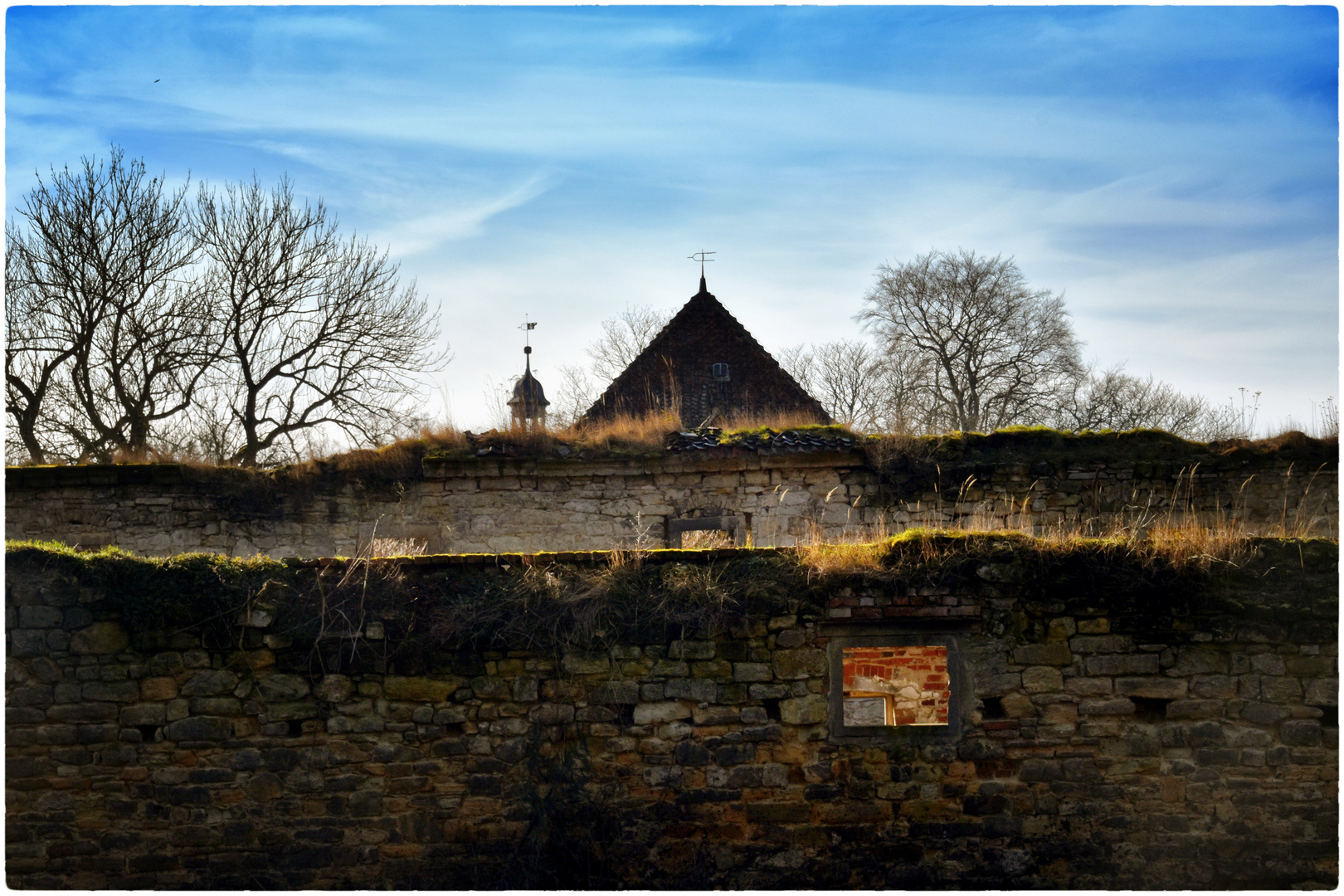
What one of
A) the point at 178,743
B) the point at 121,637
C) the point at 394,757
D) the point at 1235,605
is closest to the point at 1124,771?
the point at 1235,605

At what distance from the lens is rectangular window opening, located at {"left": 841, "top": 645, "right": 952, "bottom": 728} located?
6.49 m

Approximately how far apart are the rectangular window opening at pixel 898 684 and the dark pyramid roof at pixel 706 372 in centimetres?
656

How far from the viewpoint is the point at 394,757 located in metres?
5.84

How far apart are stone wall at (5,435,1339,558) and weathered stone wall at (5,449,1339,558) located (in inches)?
0.6

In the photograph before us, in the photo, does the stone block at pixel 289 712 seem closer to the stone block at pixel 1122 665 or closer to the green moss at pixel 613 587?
→ the green moss at pixel 613 587

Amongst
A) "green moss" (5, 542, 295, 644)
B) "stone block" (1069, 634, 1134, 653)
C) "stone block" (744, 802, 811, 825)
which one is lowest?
"stone block" (744, 802, 811, 825)

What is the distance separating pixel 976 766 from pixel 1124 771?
0.94 m

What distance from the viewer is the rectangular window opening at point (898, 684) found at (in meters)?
6.49

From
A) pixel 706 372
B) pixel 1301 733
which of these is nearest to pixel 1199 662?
pixel 1301 733

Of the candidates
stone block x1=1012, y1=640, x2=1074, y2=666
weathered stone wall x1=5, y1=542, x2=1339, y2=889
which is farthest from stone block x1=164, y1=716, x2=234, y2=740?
stone block x1=1012, y1=640, x2=1074, y2=666

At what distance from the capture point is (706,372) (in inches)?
791

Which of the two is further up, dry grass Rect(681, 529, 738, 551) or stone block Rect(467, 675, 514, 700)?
dry grass Rect(681, 529, 738, 551)

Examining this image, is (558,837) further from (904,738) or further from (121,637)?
(121,637)

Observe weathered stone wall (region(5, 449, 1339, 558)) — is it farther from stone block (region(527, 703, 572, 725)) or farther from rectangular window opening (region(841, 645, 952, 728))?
stone block (region(527, 703, 572, 725))
